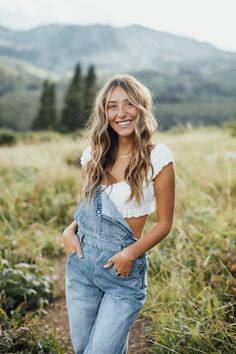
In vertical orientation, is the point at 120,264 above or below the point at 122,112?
below

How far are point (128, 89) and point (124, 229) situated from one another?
737 mm

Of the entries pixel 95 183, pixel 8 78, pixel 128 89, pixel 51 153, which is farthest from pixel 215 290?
pixel 8 78

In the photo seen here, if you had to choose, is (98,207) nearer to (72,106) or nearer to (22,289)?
(22,289)

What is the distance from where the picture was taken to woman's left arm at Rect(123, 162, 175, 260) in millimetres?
2404

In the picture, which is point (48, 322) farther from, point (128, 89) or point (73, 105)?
point (73, 105)

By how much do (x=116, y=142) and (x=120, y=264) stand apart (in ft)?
2.44

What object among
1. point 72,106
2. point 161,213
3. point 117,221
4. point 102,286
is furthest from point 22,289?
point 72,106

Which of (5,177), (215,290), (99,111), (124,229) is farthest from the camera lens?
(5,177)

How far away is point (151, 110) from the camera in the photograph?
9.02ft

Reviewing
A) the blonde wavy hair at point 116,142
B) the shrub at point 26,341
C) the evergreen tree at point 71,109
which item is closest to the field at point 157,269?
the shrub at point 26,341

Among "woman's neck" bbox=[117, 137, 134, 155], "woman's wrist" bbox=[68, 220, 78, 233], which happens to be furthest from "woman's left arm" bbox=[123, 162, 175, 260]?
"woman's wrist" bbox=[68, 220, 78, 233]

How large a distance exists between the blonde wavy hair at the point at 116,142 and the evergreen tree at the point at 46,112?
41874 millimetres

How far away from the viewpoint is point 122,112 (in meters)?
2.59

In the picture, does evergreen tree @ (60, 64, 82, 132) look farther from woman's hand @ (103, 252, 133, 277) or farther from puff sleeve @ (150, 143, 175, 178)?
woman's hand @ (103, 252, 133, 277)
